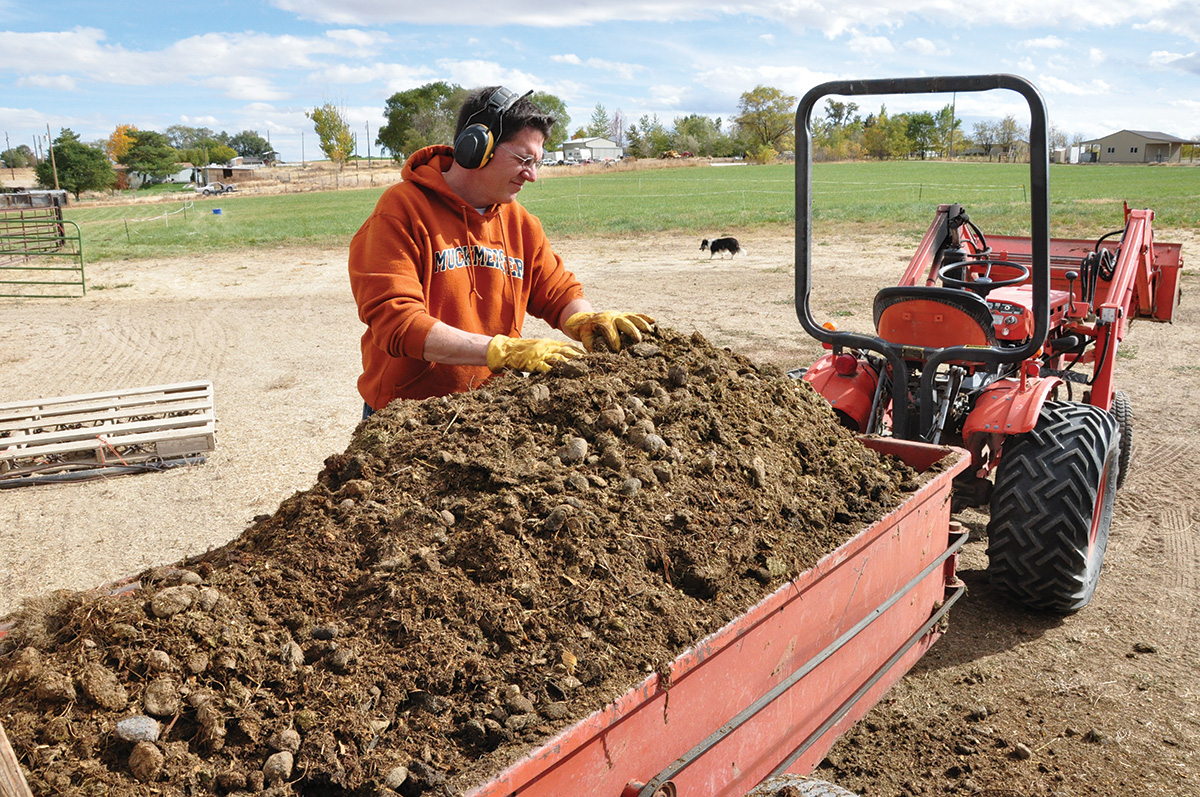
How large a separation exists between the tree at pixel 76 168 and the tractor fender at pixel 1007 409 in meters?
67.9

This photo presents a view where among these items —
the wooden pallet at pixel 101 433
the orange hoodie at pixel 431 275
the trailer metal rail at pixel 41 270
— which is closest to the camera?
the orange hoodie at pixel 431 275

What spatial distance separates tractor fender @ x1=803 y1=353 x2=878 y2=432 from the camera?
4043mm

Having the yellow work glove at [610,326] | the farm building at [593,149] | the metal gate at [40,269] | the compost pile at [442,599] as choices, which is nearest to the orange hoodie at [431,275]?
the yellow work glove at [610,326]

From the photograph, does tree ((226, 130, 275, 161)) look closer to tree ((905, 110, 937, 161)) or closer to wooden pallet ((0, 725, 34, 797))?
tree ((905, 110, 937, 161))

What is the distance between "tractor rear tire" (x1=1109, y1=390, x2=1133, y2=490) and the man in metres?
3.66

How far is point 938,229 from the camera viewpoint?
514 cm

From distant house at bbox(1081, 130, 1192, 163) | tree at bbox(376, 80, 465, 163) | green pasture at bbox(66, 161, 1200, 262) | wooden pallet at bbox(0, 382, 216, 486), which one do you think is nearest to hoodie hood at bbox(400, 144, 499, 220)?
wooden pallet at bbox(0, 382, 216, 486)

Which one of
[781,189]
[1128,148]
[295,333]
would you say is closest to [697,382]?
[295,333]

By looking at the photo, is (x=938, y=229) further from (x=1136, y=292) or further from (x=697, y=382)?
(x=697, y=382)

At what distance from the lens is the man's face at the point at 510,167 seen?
121 inches

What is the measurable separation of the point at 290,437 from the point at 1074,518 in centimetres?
525

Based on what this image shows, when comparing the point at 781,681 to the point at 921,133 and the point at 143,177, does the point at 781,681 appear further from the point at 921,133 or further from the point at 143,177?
the point at 921,133

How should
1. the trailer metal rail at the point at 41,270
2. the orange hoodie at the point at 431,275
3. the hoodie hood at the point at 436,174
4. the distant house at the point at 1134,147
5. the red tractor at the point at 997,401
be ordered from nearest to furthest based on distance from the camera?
1. the orange hoodie at the point at 431,275
2. the hoodie hood at the point at 436,174
3. the red tractor at the point at 997,401
4. the trailer metal rail at the point at 41,270
5. the distant house at the point at 1134,147

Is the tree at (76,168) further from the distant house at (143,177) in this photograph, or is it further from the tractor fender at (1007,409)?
the tractor fender at (1007,409)
